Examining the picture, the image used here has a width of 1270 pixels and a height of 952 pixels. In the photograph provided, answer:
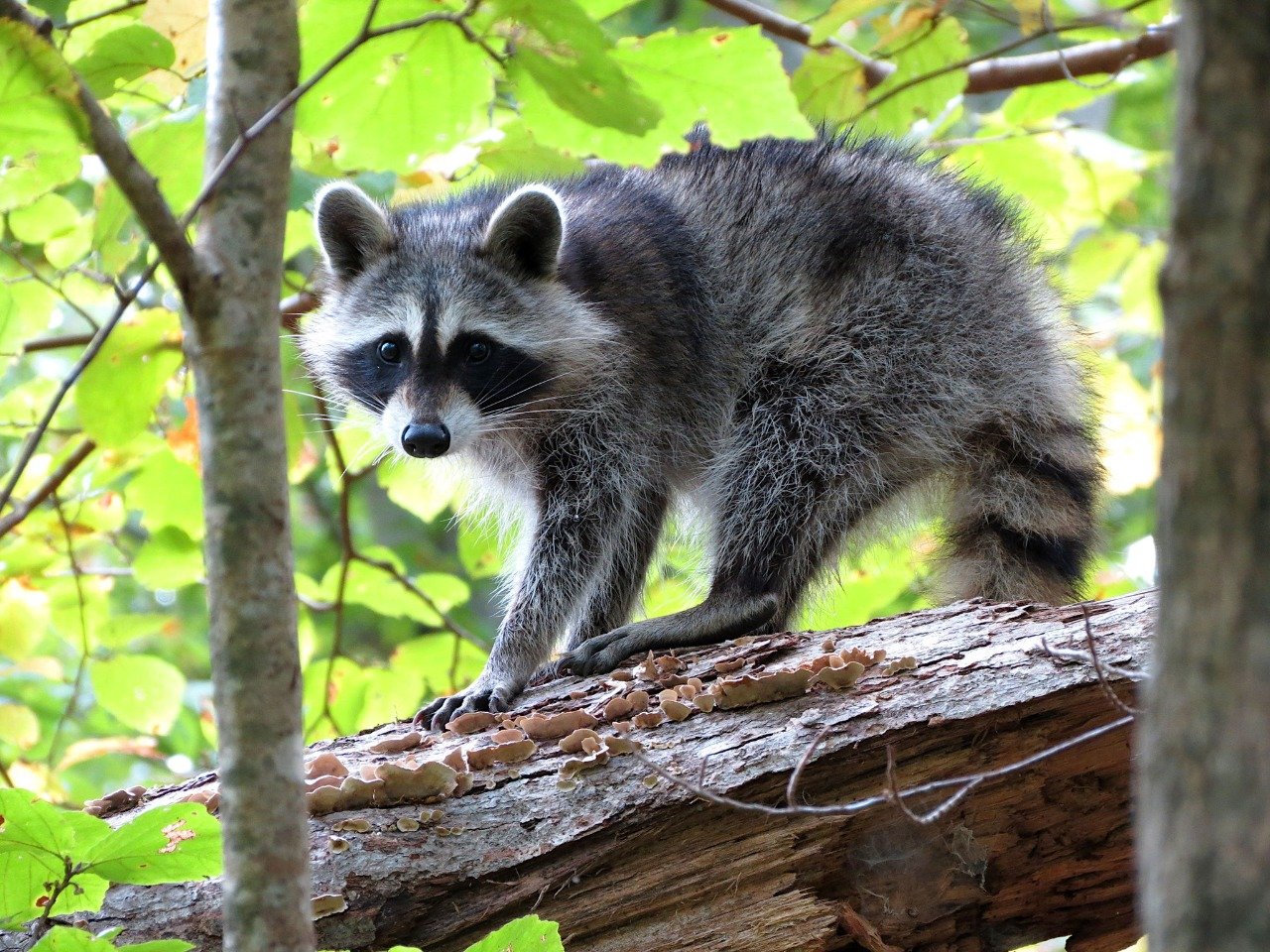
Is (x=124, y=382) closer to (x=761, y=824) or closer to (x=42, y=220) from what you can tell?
(x=42, y=220)

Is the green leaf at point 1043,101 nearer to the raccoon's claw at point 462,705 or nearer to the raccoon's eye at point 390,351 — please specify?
the raccoon's eye at point 390,351

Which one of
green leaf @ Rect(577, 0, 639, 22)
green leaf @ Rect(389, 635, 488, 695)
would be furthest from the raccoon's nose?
green leaf @ Rect(577, 0, 639, 22)

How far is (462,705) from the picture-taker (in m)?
2.86

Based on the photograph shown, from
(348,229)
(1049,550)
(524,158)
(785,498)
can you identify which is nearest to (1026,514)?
(1049,550)

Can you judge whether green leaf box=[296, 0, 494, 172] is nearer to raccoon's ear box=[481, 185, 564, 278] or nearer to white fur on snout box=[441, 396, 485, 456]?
white fur on snout box=[441, 396, 485, 456]

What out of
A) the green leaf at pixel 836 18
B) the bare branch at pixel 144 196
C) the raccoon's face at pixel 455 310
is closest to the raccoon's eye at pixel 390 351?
the raccoon's face at pixel 455 310

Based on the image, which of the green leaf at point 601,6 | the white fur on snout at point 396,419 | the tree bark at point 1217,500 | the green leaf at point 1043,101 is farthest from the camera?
the green leaf at point 1043,101

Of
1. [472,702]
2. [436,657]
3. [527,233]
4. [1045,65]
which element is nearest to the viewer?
[472,702]

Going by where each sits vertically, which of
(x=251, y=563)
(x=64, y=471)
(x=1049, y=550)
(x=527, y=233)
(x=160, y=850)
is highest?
(x=527, y=233)

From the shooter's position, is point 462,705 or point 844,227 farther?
point 844,227

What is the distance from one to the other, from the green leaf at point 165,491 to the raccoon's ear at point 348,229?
71 centimetres

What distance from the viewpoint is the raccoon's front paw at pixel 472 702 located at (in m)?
2.79

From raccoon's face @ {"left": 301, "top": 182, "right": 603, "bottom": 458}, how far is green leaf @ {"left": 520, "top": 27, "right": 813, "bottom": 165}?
3.75 ft

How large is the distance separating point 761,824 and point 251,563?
1.15 metres
